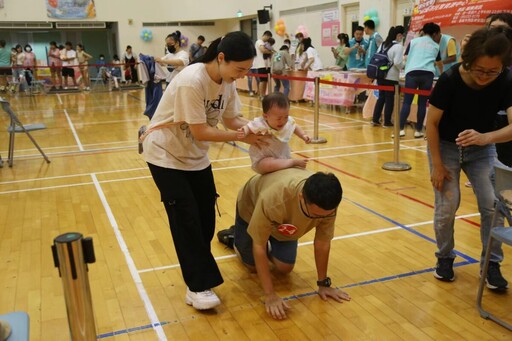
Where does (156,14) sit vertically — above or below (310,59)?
above

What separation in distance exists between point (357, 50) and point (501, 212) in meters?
9.73

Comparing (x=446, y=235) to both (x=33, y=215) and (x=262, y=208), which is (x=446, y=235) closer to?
(x=262, y=208)

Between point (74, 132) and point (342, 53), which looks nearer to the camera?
point (74, 132)

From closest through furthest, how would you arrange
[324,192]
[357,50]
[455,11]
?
[324,192] < [455,11] < [357,50]

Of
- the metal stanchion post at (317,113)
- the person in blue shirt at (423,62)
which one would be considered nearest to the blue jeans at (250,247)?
the metal stanchion post at (317,113)

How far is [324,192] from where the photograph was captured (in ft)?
8.02

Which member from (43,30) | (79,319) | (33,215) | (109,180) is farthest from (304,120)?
(43,30)

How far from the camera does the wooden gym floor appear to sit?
2844mm

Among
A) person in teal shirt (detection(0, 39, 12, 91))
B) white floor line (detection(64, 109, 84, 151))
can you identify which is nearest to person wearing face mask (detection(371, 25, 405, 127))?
white floor line (detection(64, 109, 84, 151))

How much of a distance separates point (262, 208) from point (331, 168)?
3714 millimetres

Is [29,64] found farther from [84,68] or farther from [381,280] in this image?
[381,280]

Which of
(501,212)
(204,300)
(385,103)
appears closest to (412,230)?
(501,212)

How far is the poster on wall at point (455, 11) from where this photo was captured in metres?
8.16

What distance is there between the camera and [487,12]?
27.0 ft
